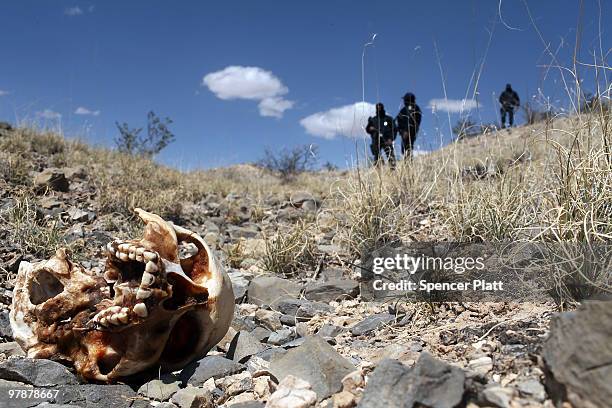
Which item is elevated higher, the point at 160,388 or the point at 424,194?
the point at 424,194

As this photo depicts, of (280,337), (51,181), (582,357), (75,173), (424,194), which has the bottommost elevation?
(280,337)

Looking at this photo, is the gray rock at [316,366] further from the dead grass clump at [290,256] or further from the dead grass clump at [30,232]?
the dead grass clump at [30,232]

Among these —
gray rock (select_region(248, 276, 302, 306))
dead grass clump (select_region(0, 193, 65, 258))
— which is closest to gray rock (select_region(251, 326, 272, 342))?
gray rock (select_region(248, 276, 302, 306))

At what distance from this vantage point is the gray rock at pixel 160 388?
216 cm

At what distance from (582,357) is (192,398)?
57.1 inches

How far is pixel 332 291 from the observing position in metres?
3.66

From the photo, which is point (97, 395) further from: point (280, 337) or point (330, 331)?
point (330, 331)

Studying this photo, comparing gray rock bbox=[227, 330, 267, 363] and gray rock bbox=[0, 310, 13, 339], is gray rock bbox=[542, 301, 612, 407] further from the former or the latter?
gray rock bbox=[0, 310, 13, 339]

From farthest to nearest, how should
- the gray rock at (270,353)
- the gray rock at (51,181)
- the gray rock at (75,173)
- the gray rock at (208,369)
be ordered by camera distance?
the gray rock at (75,173), the gray rock at (51,181), the gray rock at (270,353), the gray rock at (208,369)

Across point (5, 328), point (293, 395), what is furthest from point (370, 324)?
point (5, 328)

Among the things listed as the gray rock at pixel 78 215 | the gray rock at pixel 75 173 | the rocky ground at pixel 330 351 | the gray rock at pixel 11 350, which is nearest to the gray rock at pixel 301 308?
the rocky ground at pixel 330 351

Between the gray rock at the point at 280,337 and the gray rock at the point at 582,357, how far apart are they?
1.67 meters

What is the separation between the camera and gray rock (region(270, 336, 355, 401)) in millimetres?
1813

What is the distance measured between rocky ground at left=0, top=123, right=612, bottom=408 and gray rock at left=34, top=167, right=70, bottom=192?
2.66 ft
